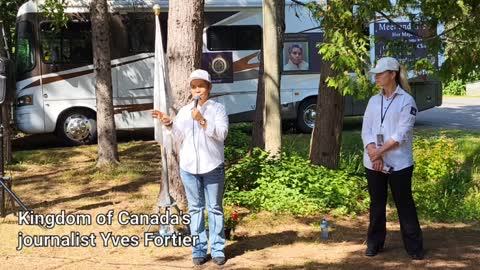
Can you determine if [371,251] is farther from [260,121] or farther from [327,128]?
[260,121]

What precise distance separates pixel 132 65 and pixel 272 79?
6211 millimetres

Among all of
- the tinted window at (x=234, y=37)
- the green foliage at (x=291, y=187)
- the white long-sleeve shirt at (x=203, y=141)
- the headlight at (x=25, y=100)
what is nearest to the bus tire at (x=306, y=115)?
the tinted window at (x=234, y=37)

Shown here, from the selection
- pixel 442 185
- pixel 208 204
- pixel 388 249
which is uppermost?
pixel 208 204

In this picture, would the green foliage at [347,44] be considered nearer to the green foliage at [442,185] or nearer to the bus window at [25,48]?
the green foliage at [442,185]

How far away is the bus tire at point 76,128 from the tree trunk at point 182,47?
7531 mm

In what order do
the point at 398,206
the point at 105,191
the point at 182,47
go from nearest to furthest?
the point at 398,206
the point at 182,47
the point at 105,191

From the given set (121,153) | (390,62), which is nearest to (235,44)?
(121,153)

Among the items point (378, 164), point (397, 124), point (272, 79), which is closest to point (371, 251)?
point (378, 164)

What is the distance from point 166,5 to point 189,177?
9.66 m

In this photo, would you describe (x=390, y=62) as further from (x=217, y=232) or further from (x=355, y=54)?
(x=217, y=232)

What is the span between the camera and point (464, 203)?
786 cm

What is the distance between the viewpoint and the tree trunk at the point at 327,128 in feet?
30.1

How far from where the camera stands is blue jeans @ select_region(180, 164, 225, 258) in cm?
541

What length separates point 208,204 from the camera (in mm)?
5488
